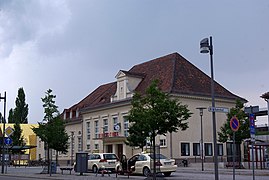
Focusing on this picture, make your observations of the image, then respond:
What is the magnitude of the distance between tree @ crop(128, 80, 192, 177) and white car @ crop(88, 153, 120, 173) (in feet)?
42.6

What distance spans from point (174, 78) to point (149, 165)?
83.5 feet

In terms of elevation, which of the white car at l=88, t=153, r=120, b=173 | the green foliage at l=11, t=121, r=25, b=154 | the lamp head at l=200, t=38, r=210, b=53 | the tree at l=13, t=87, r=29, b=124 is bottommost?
the white car at l=88, t=153, r=120, b=173

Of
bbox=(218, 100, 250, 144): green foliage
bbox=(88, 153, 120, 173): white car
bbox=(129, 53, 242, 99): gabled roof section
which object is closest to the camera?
bbox=(88, 153, 120, 173): white car

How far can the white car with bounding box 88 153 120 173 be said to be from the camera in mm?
36562

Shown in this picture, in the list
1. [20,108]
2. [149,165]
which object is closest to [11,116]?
[20,108]

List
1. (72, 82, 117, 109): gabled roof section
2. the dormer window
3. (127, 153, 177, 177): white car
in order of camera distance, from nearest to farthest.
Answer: (127, 153, 177, 177): white car
the dormer window
(72, 82, 117, 109): gabled roof section

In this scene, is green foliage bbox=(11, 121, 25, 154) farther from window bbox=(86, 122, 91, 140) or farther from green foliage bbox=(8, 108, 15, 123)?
window bbox=(86, 122, 91, 140)

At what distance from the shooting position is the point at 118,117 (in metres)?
62.0

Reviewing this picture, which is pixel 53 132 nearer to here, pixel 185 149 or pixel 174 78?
pixel 185 149

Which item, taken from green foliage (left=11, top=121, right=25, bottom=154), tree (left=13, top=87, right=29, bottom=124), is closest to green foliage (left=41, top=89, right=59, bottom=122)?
green foliage (left=11, top=121, right=25, bottom=154)

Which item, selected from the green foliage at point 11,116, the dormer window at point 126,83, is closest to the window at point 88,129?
the dormer window at point 126,83

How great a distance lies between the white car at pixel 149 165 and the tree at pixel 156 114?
670 cm

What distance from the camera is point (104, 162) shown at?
36656 mm

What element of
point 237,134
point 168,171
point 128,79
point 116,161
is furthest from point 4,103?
point 128,79
